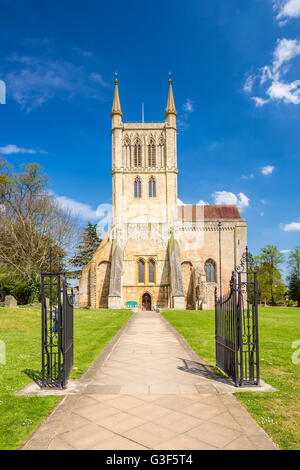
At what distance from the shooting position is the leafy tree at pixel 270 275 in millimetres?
49844

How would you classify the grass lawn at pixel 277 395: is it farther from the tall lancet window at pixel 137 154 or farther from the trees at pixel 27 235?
the tall lancet window at pixel 137 154

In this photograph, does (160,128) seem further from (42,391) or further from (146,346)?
(42,391)

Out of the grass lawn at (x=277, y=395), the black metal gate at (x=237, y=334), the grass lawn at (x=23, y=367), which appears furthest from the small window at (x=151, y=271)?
the black metal gate at (x=237, y=334)

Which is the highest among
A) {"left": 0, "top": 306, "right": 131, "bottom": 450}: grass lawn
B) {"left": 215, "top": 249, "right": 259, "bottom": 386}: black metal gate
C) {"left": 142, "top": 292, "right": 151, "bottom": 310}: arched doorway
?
{"left": 215, "top": 249, "right": 259, "bottom": 386}: black metal gate

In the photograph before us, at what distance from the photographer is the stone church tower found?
3275cm

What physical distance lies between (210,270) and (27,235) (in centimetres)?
1768

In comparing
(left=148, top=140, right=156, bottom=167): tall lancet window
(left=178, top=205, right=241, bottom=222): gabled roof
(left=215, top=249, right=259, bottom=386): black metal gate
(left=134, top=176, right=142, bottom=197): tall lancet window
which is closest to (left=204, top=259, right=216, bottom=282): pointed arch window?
(left=178, top=205, right=241, bottom=222): gabled roof

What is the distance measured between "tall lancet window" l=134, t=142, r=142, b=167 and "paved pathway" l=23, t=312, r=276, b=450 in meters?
30.3

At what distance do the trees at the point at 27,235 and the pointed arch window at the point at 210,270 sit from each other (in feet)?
44.3

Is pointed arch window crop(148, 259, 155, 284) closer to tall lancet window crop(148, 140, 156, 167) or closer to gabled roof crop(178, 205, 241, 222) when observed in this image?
gabled roof crop(178, 205, 241, 222)

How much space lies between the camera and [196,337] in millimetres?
12445
